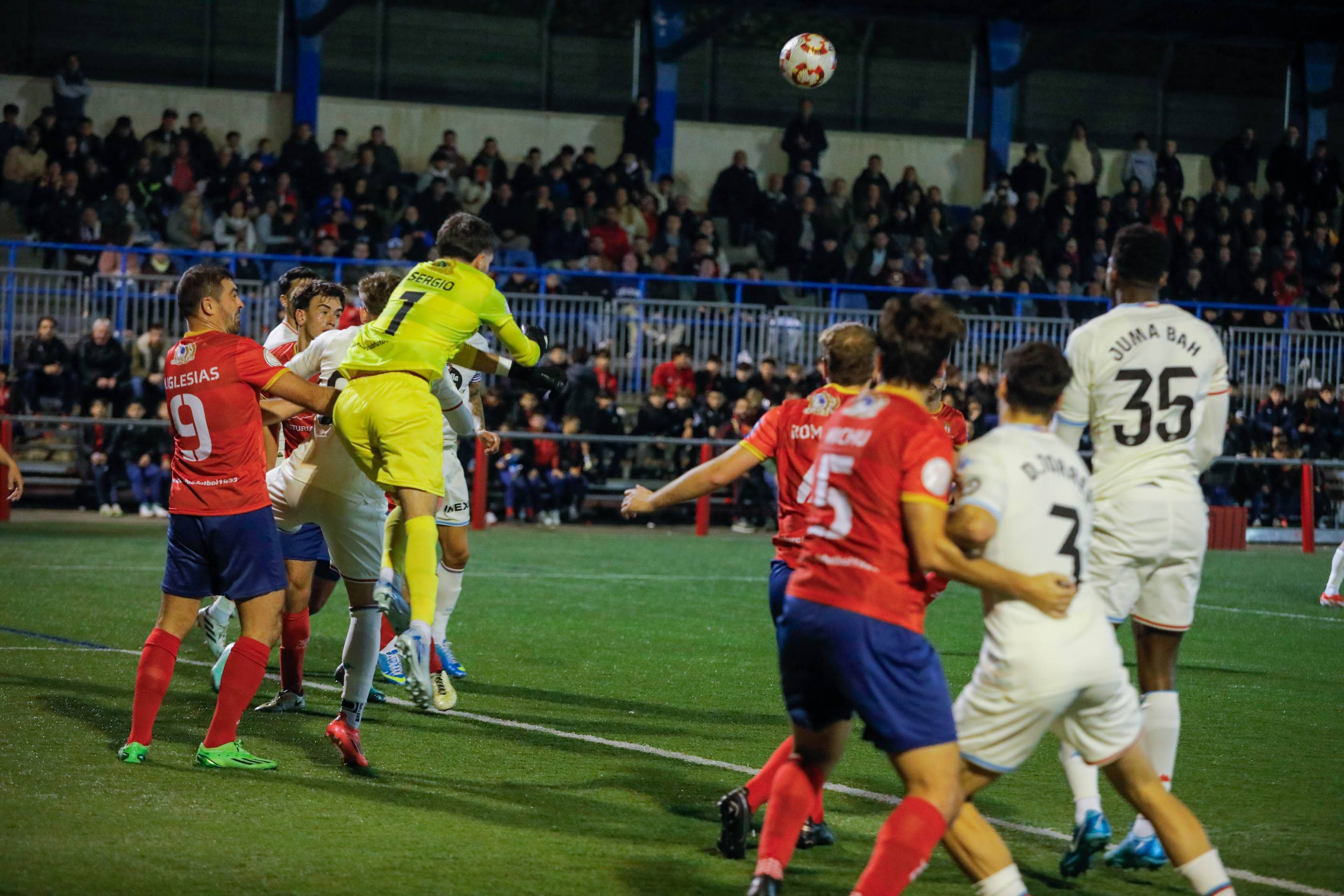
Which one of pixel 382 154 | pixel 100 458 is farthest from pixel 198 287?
pixel 382 154

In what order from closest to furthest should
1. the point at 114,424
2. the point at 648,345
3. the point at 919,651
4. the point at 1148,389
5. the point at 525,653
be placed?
the point at 919,651 < the point at 1148,389 < the point at 525,653 < the point at 114,424 < the point at 648,345

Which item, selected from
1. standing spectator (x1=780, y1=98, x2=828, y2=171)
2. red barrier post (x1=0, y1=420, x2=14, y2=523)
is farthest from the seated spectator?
standing spectator (x1=780, y1=98, x2=828, y2=171)

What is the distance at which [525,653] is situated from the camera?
999 cm

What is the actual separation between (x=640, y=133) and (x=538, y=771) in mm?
19449

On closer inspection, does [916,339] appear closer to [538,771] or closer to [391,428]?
[391,428]

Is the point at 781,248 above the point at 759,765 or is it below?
above

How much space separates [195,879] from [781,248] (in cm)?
2014

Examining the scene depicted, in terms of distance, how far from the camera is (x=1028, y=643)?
432cm

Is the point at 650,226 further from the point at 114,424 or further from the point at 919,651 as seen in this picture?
the point at 919,651

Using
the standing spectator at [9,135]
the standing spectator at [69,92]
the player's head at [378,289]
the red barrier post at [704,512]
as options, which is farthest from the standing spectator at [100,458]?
the player's head at [378,289]

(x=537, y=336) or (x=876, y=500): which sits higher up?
(x=537, y=336)

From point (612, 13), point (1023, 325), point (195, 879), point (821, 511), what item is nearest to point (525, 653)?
point (195, 879)

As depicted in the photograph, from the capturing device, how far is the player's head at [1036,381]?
4.49 m

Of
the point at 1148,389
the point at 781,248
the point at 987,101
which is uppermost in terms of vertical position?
the point at 987,101
